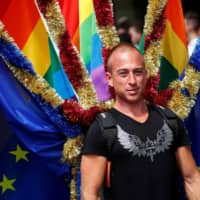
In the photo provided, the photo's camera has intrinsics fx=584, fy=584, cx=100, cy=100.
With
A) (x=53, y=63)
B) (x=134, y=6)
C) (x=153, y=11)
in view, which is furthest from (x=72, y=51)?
(x=134, y=6)

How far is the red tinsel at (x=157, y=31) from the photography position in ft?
10.3

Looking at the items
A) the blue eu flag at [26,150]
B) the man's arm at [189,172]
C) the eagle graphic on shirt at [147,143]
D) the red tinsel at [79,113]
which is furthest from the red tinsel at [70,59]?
the man's arm at [189,172]

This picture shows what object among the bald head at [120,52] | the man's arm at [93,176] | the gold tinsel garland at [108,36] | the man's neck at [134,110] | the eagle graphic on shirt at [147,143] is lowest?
the man's arm at [93,176]

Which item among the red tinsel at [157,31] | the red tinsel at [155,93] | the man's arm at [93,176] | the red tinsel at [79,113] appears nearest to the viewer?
the man's arm at [93,176]

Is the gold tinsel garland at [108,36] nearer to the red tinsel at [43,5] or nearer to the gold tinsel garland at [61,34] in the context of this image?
the gold tinsel garland at [61,34]

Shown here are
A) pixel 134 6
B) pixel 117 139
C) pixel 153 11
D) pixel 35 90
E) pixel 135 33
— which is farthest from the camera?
pixel 134 6

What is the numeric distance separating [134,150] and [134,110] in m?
0.20

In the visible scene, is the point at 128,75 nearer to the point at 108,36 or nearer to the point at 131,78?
the point at 131,78

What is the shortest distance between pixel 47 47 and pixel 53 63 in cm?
10

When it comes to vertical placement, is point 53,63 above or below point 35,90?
above

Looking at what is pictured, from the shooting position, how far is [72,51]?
296 cm

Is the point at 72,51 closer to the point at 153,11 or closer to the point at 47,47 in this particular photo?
the point at 47,47

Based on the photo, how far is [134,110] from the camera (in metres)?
2.68

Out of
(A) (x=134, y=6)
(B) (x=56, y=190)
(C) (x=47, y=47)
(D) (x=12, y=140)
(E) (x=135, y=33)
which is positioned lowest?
(B) (x=56, y=190)
